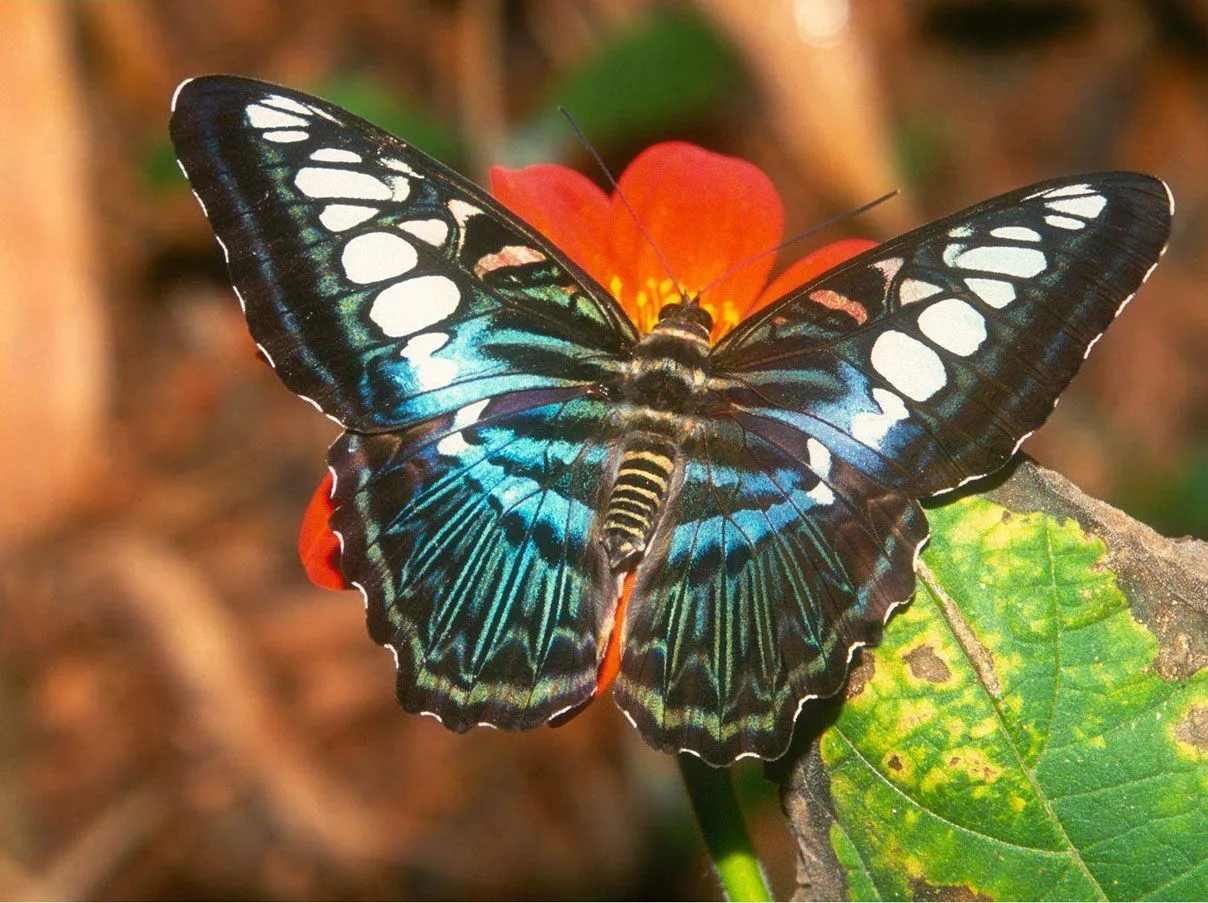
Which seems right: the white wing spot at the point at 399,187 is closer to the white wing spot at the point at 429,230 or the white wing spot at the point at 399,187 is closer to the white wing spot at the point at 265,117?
the white wing spot at the point at 429,230

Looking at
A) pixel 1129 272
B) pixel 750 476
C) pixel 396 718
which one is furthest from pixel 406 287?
pixel 396 718

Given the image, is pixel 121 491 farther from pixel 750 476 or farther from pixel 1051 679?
pixel 1051 679

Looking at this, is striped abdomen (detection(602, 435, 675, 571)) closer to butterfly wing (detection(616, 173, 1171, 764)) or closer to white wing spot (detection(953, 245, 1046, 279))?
butterfly wing (detection(616, 173, 1171, 764))

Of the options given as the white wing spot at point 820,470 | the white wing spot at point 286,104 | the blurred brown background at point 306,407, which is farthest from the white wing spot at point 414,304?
the blurred brown background at point 306,407

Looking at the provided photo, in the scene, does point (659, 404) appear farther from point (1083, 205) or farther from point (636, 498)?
point (1083, 205)

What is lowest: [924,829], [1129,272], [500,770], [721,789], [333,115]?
[500,770]

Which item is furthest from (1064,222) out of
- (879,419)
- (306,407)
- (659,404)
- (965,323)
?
(306,407)

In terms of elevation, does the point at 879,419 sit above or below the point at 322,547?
below
